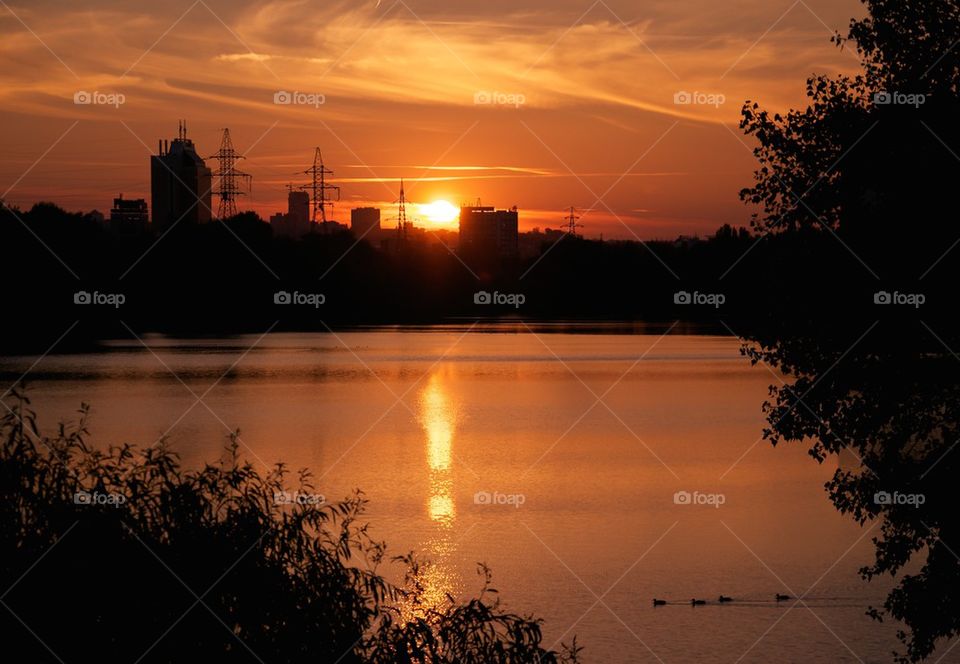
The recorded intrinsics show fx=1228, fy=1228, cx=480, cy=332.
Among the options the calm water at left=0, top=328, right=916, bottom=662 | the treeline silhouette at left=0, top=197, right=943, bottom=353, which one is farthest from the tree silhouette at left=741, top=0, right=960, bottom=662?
the treeline silhouette at left=0, top=197, right=943, bottom=353

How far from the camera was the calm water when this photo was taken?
26.9 m

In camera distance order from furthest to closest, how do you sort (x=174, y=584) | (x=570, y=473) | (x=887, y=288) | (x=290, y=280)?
(x=290, y=280) → (x=570, y=473) → (x=887, y=288) → (x=174, y=584)

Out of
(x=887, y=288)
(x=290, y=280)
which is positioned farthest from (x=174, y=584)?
(x=290, y=280)

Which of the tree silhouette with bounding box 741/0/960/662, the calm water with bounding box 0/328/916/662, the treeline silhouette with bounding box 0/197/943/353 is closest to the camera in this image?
the tree silhouette with bounding box 741/0/960/662

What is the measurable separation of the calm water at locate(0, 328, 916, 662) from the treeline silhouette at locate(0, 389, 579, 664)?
11.1 m

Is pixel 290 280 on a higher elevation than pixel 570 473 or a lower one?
higher

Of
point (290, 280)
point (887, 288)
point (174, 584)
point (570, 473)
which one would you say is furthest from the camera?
point (290, 280)

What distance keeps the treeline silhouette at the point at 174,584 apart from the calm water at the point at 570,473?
11104mm

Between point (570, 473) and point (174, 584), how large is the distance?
32570 millimetres

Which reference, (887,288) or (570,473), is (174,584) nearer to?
(887,288)

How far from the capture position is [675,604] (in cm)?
2759

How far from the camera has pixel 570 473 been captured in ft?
148

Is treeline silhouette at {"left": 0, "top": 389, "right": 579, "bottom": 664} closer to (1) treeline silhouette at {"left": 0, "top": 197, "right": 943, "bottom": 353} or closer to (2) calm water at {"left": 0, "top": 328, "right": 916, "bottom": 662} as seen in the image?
(2) calm water at {"left": 0, "top": 328, "right": 916, "bottom": 662}

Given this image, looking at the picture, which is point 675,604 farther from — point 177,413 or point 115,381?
point 115,381
